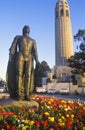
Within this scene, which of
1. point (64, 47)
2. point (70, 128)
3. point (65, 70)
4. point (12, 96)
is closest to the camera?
point (70, 128)

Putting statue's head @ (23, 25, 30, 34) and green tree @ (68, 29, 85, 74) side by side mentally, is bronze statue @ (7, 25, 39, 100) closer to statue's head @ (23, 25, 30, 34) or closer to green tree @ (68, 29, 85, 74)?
statue's head @ (23, 25, 30, 34)

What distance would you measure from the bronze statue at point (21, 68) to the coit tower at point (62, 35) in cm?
9265

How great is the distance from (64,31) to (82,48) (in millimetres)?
62842

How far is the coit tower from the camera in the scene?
342 feet

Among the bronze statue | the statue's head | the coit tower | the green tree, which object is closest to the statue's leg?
the bronze statue

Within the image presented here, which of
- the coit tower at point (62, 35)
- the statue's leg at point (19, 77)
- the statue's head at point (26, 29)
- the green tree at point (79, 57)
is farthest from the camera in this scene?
the coit tower at point (62, 35)

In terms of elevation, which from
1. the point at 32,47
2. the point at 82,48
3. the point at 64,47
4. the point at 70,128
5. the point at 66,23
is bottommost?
the point at 70,128

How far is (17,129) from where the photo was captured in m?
6.67

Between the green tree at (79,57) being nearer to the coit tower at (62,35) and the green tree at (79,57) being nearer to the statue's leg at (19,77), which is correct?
the statue's leg at (19,77)

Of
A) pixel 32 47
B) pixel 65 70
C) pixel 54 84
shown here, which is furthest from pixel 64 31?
pixel 32 47

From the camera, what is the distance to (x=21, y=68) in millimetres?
10273

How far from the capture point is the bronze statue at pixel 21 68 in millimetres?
10242

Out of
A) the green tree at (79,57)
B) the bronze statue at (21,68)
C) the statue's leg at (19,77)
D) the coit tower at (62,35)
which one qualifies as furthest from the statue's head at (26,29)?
the coit tower at (62,35)

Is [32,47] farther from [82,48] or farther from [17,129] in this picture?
[82,48]
